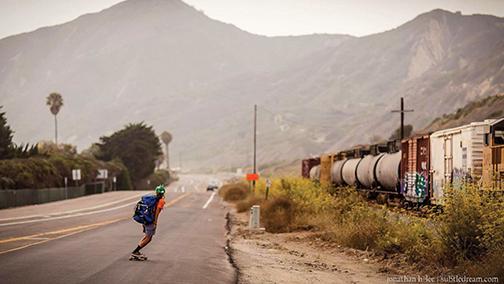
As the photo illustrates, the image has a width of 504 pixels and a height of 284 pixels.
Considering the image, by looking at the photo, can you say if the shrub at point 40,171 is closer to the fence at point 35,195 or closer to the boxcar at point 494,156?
the fence at point 35,195

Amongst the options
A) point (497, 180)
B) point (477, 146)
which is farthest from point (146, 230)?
point (477, 146)

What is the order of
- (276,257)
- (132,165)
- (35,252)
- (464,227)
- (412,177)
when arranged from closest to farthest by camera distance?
1. (464,227)
2. (35,252)
3. (276,257)
4. (412,177)
5. (132,165)

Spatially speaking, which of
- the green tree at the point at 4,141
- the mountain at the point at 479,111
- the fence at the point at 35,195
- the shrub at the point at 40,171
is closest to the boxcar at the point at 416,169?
the fence at the point at 35,195

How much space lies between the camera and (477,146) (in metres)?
23.3

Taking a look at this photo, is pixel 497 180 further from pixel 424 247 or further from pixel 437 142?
pixel 437 142

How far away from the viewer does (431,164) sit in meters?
28.6

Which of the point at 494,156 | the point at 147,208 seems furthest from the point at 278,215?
the point at 147,208

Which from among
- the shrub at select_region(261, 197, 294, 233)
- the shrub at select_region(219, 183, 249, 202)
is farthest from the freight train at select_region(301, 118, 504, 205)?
the shrub at select_region(219, 183, 249, 202)

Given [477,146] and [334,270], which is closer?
[334,270]

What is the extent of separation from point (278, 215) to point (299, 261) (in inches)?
498

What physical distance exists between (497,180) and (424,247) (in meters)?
4.06

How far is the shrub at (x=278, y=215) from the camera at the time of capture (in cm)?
3141

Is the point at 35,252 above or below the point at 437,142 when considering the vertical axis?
below

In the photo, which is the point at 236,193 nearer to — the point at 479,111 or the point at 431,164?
the point at 479,111
